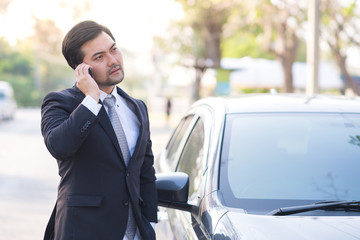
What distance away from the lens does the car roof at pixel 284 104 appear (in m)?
3.39

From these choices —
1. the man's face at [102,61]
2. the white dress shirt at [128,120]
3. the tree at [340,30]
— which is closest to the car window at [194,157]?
the white dress shirt at [128,120]

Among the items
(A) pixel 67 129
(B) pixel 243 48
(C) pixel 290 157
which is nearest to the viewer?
(A) pixel 67 129

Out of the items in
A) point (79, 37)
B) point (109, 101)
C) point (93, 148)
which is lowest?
point (93, 148)

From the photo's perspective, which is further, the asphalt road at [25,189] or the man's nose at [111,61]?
the asphalt road at [25,189]

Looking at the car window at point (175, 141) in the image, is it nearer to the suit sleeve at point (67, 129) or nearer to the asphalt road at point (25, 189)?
the asphalt road at point (25, 189)

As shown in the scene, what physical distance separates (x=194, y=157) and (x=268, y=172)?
0.54 m

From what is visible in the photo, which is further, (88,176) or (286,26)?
(286,26)

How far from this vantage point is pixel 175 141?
4.27 metres

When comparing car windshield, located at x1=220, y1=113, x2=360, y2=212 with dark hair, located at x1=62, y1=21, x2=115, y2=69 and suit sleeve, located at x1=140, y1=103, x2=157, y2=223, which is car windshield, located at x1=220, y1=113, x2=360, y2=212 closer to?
suit sleeve, located at x1=140, y1=103, x2=157, y2=223

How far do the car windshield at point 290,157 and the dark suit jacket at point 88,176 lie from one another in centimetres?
56

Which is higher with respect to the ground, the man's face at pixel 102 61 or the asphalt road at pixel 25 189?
the man's face at pixel 102 61

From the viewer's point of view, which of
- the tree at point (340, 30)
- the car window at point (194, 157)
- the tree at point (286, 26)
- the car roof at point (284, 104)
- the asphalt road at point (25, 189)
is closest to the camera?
the car window at point (194, 157)

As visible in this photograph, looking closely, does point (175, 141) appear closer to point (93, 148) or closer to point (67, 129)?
point (93, 148)

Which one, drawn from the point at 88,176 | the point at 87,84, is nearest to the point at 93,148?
the point at 88,176
